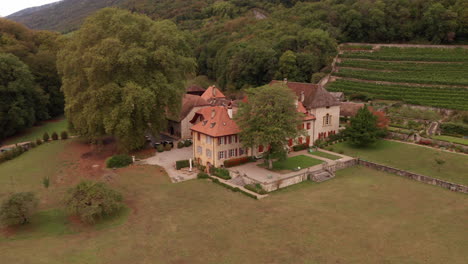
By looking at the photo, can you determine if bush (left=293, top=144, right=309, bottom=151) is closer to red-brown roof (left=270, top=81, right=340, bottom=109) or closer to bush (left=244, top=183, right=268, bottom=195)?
red-brown roof (left=270, top=81, right=340, bottom=109)

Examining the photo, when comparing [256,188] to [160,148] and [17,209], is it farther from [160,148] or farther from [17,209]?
[17,209]

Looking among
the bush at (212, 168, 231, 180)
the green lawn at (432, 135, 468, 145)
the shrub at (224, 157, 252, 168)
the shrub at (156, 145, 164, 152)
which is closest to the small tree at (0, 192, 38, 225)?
the bush at (212, 168, 231, 180)

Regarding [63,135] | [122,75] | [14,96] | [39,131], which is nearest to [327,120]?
[122,75]

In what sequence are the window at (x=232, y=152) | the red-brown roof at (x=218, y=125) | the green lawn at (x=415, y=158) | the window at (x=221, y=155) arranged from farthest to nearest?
the window at (x=232, y=152), the window at (x=221, y=155), the red-brown roof at (x=218, y=125), the green lawn at (x=415, y=158)

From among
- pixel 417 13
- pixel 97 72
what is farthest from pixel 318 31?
pixel 97 72

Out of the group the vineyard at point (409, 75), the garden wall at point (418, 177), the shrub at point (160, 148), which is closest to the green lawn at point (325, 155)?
the garden wall at point (418, 177)

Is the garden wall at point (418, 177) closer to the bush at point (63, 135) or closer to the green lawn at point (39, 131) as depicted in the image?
the bush at point (63, 135)

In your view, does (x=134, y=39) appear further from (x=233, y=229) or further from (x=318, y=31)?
(x=318, y=31)
